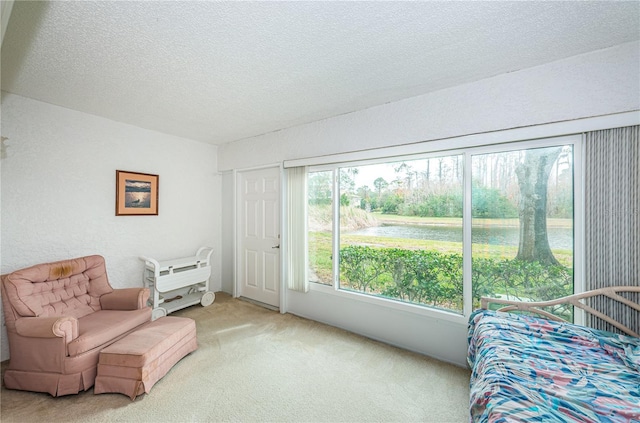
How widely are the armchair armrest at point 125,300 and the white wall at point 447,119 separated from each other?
5.66 ft

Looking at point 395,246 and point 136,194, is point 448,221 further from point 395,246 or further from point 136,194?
point 136,194

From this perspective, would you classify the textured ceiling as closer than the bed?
No

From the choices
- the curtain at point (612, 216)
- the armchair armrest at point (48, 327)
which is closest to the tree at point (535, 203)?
the curtain at point (612, 216)

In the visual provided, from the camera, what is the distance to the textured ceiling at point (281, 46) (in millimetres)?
1426

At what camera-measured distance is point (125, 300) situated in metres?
2.56

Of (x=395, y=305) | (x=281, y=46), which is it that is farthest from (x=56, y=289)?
(x=395, y=305)

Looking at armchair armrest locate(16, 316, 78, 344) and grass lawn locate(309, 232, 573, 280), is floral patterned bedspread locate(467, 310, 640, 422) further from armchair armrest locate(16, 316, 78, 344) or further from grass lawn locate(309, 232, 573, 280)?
armchair armrest locate(16, 316, 78, 344)

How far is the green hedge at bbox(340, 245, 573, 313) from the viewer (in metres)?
2.10

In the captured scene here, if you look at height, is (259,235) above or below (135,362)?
above

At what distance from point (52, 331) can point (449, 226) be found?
3414 mm

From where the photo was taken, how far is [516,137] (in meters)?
2.04

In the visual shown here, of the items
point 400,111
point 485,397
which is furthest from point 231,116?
point 485,397

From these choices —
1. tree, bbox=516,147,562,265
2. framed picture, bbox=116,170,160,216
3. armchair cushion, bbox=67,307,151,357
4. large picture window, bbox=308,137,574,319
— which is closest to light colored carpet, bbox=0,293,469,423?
armchair cushion, bbox=67,307,151,357

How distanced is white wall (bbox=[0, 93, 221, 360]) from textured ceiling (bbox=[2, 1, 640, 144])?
1.32 feet
